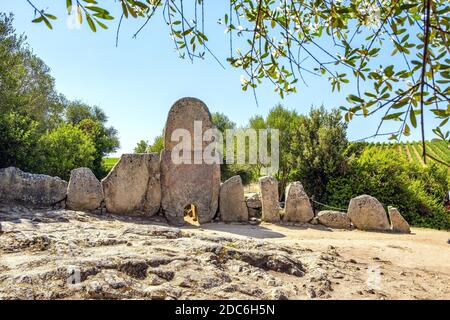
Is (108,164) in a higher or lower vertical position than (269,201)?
higher

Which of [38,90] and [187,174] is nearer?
[187,174]

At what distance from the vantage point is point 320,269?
4750 millimetres

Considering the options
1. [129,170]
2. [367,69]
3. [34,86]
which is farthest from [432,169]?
[34,86]

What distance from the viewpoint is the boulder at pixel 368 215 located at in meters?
10.7

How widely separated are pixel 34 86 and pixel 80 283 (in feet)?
101

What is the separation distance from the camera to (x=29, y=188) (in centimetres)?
967

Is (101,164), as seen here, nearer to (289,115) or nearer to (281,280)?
(289,115)

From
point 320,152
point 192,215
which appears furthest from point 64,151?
point 320,152

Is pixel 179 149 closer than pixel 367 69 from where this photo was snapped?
No

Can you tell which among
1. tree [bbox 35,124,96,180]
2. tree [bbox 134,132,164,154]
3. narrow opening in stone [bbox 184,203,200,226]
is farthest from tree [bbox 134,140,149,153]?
narrow opening in stone [bbox 184,203,200,226]

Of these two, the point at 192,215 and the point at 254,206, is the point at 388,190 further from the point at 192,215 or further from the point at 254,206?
the point at 192,215

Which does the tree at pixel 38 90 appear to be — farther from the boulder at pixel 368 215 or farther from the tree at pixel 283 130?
the boulder at pixel 368 215

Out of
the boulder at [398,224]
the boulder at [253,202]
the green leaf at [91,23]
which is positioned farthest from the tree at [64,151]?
the green leaf at [91,23]

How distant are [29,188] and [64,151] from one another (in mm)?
6497
